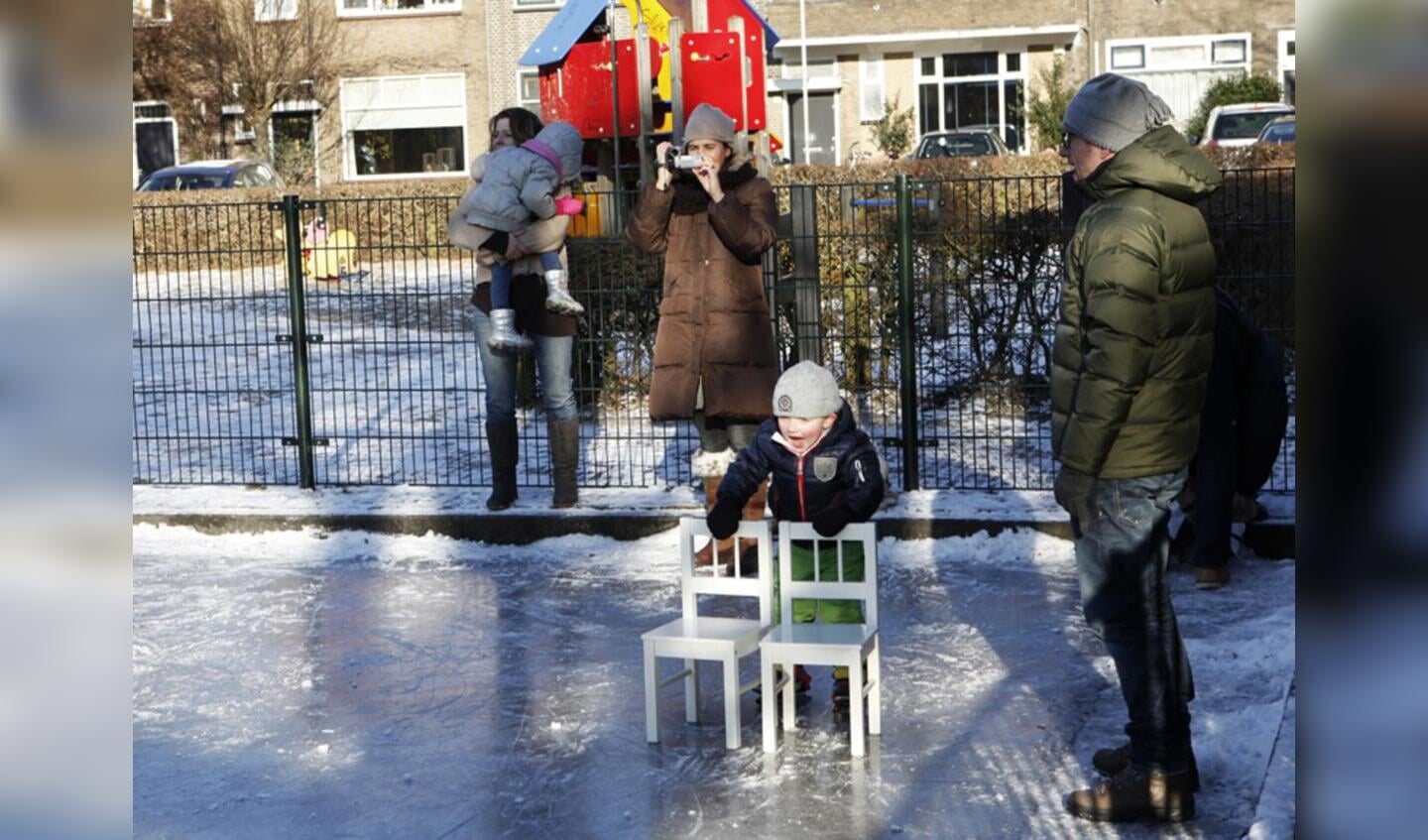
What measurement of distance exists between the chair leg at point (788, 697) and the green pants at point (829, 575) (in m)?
0.31

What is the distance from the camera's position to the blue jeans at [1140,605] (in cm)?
477

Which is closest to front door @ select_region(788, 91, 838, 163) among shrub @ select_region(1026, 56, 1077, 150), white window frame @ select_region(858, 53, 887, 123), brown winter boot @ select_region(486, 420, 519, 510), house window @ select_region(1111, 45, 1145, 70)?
white window frame @ select_region(858, 53, 887, 123)

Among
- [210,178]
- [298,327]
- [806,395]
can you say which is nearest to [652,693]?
[806,395]

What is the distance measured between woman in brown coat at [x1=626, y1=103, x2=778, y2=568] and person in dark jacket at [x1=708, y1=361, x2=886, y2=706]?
6.06 ft

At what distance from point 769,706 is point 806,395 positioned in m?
1.06

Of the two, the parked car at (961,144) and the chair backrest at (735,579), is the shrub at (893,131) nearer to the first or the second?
the parked car at (961,144)

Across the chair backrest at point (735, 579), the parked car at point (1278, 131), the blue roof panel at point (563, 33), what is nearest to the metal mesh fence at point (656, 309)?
the chair backrest at point (735, 579)

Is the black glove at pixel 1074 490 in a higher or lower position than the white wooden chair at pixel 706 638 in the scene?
higher

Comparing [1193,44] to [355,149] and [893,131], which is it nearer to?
[893,131]

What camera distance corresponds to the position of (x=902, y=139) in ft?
123

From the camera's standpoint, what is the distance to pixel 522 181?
8.77m

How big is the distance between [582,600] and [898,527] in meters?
1.75

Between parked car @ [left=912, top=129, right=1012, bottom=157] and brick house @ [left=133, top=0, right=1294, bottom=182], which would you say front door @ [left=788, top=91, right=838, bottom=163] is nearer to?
brick house @ [left=133, top=0, right=1294, bottom=182]
